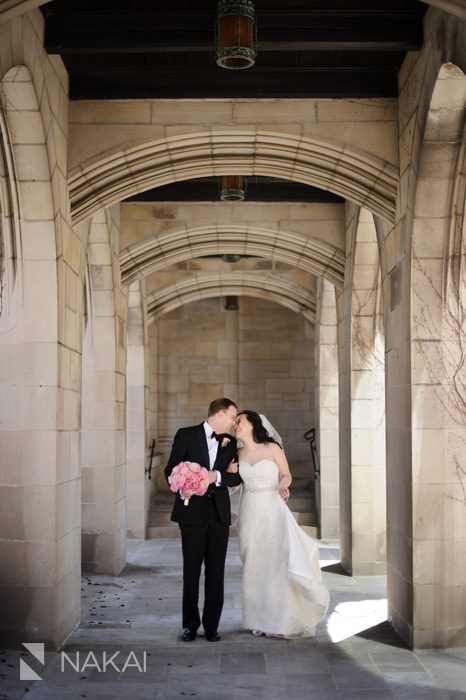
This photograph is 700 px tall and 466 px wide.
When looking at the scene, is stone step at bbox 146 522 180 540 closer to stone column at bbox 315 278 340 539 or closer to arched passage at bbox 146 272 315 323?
stone column at bbox 315 278 340 539

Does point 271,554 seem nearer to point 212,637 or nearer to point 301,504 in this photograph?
point 212,637

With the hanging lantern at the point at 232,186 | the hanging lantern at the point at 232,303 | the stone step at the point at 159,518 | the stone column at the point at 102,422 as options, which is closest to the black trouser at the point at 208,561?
the hanging lantern at the point at 232,186

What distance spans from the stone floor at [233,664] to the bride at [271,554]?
137 mm

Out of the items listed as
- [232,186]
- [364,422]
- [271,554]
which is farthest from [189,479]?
[364,422]

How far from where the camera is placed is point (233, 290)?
44.9ft

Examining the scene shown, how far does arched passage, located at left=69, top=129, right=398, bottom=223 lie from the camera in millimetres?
6539

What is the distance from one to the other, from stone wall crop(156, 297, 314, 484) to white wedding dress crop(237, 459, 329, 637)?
9.71m

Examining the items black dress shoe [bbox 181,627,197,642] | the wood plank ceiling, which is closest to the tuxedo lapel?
black dress shoe [bbox 181,627,197,642]

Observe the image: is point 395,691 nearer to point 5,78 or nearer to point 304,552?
point 304,552

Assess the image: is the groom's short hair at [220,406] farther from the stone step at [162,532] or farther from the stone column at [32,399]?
the stone step at [162,532]

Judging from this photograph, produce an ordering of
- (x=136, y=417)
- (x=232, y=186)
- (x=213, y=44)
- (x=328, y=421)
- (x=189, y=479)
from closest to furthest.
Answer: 1. (x=213, y=44)
2. (x=189, y=479)
3. (x=232, y=186)
4. (x=328, y=421)
5. (x=136, y=417)

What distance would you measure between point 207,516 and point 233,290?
7915 mm

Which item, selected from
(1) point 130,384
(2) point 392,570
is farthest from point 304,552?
(1) point 130,384

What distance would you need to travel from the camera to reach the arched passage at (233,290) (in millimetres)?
12688
